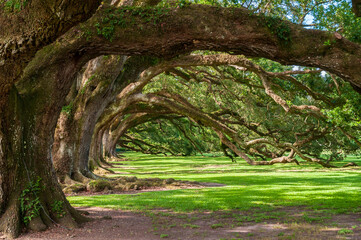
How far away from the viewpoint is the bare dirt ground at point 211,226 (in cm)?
610

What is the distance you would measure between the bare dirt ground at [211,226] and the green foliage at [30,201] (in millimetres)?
321

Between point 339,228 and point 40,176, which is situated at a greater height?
point 40,176

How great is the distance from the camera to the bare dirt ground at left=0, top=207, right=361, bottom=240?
20.0 ft

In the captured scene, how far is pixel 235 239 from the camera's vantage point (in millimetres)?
5789

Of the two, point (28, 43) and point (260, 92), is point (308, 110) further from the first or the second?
point (28, 43)

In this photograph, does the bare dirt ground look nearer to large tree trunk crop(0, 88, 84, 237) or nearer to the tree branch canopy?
large tree trunk crop(0, 88, 84, 237)

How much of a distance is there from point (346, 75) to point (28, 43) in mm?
4850

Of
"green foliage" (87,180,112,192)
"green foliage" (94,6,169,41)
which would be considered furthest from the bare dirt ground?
"green foliage" (87,180,112,192)

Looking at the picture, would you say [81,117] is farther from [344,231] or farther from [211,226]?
[344,231]

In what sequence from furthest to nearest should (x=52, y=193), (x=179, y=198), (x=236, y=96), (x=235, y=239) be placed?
(x=236, y=96) < (x=179, y=198) < (x=52, y=193) < (x=235, y=239)

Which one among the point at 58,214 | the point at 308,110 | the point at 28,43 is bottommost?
the point at 58,214

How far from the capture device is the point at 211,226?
6.88 m

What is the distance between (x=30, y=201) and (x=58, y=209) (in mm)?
537

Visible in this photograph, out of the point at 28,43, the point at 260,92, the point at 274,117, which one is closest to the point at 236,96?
the point at 260,92
